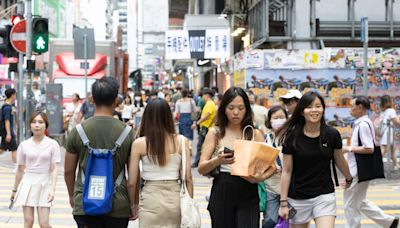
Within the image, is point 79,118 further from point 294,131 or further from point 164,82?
point 164,82

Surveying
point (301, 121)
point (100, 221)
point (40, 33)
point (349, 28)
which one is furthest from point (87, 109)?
point (100, 221)

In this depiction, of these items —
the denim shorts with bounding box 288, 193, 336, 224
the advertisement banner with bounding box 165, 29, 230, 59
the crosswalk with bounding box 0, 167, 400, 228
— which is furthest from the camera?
the advertisement banner with bounding box 165, 29, 230, 59

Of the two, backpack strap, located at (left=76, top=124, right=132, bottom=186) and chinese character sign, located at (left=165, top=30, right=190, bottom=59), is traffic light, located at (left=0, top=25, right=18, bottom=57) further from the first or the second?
backpack strap, located at (left=76, top=124, right=132, bottom=186)

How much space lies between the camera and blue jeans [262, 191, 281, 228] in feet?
23.4

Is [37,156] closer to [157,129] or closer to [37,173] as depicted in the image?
[37,173]

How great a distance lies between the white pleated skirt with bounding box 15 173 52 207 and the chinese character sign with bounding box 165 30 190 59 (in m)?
17.5

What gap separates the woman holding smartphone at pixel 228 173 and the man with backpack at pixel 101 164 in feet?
2.35

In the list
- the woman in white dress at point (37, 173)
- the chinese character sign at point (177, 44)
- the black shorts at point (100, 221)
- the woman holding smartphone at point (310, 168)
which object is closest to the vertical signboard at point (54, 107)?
the chinese character sign at point (177, 44)

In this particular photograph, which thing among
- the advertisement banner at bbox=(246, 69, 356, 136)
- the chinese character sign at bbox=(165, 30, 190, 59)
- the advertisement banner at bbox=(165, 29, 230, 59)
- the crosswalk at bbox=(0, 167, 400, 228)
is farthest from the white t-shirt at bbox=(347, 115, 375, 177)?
the chinese character sign at bbox=(165, 30, 190, 59)

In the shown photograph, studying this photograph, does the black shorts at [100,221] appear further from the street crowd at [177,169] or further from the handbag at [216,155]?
the handbag at [216,155]

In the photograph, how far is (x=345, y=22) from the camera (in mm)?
25281

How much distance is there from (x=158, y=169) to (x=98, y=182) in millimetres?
483

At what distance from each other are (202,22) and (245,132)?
2647 cm

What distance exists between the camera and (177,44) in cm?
2581
